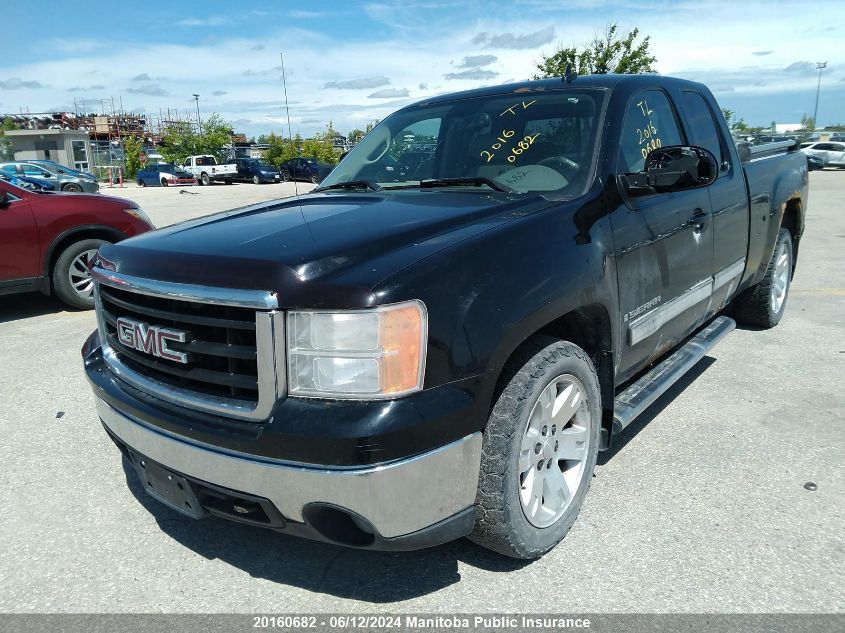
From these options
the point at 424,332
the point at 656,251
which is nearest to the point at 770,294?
the point at 656,251

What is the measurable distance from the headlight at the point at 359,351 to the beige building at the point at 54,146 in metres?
58.8

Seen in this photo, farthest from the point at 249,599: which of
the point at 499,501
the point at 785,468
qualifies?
the point at 785,468

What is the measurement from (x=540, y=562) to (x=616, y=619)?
0.40 metres

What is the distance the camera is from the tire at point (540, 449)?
2.29m

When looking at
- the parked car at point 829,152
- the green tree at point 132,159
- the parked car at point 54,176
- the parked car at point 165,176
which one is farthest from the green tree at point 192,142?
the parked car at point 829,152

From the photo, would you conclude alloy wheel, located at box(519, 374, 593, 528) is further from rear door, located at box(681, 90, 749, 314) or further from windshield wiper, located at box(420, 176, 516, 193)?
rear door, located at box(681, 90, 749, 314)

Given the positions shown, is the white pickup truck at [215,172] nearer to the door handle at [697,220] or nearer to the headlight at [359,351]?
the door handle at [697,220]

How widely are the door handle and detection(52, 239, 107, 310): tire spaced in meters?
5.78

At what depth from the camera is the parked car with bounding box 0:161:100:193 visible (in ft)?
90.9

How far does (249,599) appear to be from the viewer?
2.48 meters

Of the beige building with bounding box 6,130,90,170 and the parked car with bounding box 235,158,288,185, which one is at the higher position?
the beige building with bounding box 6,130,90,170

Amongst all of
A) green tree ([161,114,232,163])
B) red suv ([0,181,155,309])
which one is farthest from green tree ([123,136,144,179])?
red suv ([0,181,155,309])

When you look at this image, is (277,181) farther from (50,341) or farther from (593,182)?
(593,182)

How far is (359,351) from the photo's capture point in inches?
79.7
